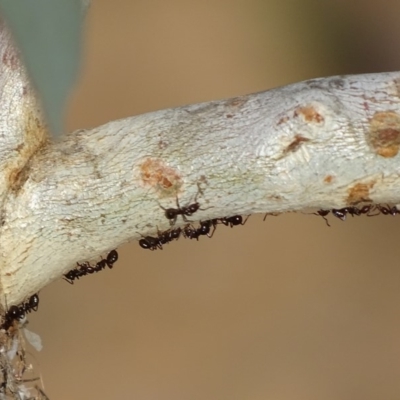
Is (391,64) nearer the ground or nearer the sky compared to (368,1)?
nearer the ground

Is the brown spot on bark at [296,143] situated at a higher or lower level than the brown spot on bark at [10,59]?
lower

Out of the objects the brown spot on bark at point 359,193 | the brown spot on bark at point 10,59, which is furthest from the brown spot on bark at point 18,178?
the brown spot on bark at point 359,193

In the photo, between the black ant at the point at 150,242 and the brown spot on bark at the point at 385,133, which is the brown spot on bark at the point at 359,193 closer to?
the brown spot on bark at the point at 385,133

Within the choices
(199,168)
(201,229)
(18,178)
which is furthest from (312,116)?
(18,178)

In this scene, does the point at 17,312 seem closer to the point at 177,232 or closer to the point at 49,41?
the point at 177,232

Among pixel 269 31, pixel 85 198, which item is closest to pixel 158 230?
pixel 85 198

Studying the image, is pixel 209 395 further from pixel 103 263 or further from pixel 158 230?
pixel 158 230

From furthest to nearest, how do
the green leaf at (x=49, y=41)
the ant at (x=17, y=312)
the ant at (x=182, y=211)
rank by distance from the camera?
the ant at (x=17, y=312) < the ant at (x=182, y=211) < the green leaf at (x=49, y=41)

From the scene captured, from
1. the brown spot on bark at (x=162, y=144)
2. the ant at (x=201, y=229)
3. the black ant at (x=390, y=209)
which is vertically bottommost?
the ant at (x=201, y=229)
